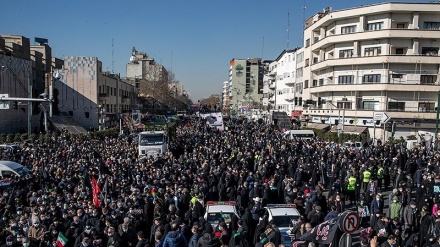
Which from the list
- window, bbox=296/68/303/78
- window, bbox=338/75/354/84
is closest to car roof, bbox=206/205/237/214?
window, bbox=338/75/354/84

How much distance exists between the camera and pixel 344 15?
41.6 meters

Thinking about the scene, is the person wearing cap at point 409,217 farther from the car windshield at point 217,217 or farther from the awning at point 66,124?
the awning at point 66,124

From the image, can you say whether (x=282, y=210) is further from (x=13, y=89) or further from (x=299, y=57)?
(x=299, y=57)

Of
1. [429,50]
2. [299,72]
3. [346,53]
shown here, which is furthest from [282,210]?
[299,72]

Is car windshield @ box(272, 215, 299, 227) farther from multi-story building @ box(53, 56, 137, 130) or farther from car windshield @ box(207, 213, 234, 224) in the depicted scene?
multi-story building @ box(53, 56, 137, 130)

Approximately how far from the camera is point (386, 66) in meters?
38.2

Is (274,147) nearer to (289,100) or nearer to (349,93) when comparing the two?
(349,93)

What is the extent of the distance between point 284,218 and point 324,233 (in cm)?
272

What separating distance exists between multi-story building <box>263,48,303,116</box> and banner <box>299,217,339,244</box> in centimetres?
4538

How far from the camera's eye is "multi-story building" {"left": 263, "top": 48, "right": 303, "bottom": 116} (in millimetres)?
56719

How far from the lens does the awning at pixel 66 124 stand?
43469 mm

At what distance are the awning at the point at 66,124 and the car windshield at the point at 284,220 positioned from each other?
118 feet

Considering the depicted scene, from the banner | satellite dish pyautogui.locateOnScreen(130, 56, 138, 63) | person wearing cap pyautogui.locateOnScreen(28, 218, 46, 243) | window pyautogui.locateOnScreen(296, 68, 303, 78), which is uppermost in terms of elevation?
satellite dish pyautogui.locateOnScreen(130, 56, 138, 63)

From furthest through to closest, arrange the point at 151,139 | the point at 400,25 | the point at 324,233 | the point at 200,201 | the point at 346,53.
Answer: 1. the point at 346,53
2. the point at 400,25
3. the point at 151,139
4. the point at 200,201
5. the point at 324,233
